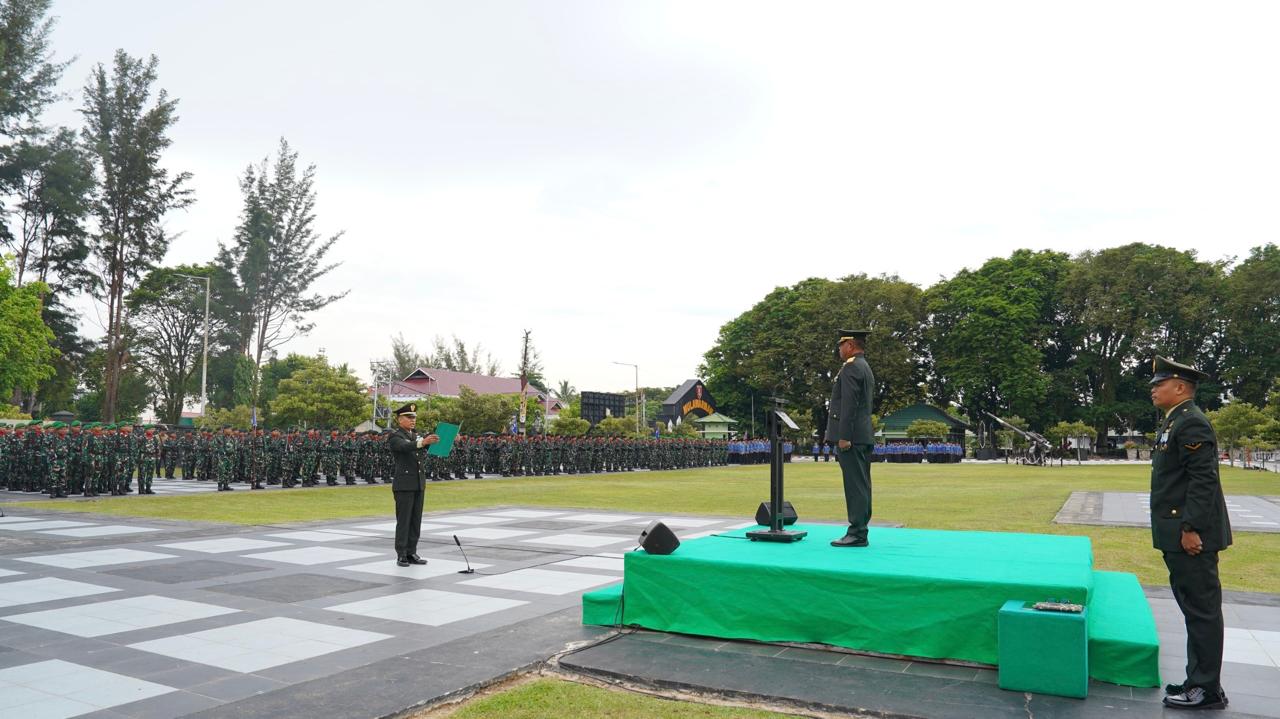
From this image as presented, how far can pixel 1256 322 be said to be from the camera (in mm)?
45844

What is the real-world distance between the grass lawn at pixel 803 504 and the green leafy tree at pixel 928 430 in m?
26.0

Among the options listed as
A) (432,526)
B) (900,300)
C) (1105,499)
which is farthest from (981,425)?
(432,526)

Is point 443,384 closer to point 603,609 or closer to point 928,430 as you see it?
point 928,430

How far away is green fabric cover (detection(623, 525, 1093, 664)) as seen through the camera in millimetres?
4305

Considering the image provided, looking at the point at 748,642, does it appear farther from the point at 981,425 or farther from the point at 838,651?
the point at 981,425

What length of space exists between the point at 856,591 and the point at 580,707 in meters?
1.81

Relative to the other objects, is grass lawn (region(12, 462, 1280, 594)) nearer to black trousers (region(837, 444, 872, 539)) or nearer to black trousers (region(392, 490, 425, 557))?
black trousers (region(837, 444, 872, 539))

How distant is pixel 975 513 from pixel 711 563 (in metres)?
9.49

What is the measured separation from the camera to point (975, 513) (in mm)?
12922

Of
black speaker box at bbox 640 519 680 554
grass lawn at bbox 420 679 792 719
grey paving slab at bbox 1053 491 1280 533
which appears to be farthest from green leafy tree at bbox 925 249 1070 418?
grass lawn at bbox 420 679 792 719

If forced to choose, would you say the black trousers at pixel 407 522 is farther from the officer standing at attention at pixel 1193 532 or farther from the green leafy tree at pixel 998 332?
the green leafy tree at pixel 998 332

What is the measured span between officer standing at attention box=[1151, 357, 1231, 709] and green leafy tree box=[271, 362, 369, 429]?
44.3m

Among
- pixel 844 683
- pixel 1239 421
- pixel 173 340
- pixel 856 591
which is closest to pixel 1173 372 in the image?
pixel 856 591

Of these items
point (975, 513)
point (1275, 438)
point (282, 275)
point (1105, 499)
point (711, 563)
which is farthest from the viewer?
point (282, 275)
